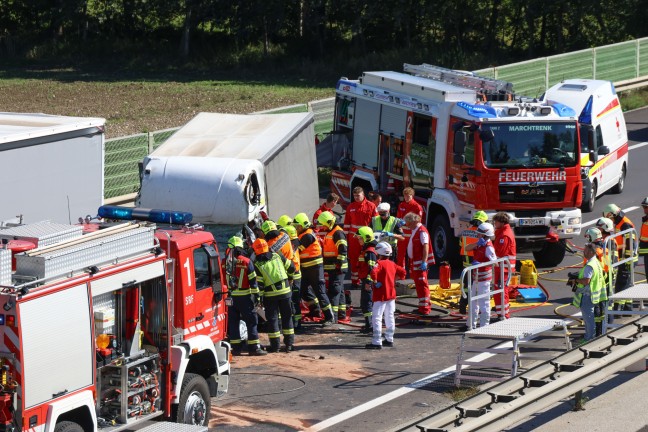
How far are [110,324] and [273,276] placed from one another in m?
4.66

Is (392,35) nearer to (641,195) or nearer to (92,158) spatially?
(641,195)

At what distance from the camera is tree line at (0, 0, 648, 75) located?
4788 cm

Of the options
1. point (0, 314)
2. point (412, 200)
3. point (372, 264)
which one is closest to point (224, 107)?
point (412, 200)

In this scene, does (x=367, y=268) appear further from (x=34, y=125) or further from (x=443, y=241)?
(x=34, y=125)

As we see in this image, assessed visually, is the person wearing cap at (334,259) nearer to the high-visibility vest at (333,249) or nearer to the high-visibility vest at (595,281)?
the high-visibility vest at (333,249)

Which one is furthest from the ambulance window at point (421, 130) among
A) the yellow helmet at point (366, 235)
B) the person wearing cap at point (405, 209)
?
the yellow helmet at point (366, 235)

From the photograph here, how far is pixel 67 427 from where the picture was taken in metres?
10.6

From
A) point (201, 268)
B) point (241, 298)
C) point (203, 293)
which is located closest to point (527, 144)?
point (241, 298)

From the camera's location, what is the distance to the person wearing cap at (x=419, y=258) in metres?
17.8

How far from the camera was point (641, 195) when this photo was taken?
2572cm

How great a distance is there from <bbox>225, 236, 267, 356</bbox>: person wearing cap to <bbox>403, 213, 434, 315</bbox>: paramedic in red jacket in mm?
2740

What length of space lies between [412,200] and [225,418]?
7376 mm

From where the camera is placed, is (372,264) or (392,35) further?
(392,35)

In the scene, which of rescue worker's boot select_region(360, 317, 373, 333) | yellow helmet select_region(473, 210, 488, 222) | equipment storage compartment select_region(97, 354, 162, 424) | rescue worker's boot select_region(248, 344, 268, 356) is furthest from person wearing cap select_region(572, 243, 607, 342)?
equipment storage compartment select_region(97, 354, 162, 424)
